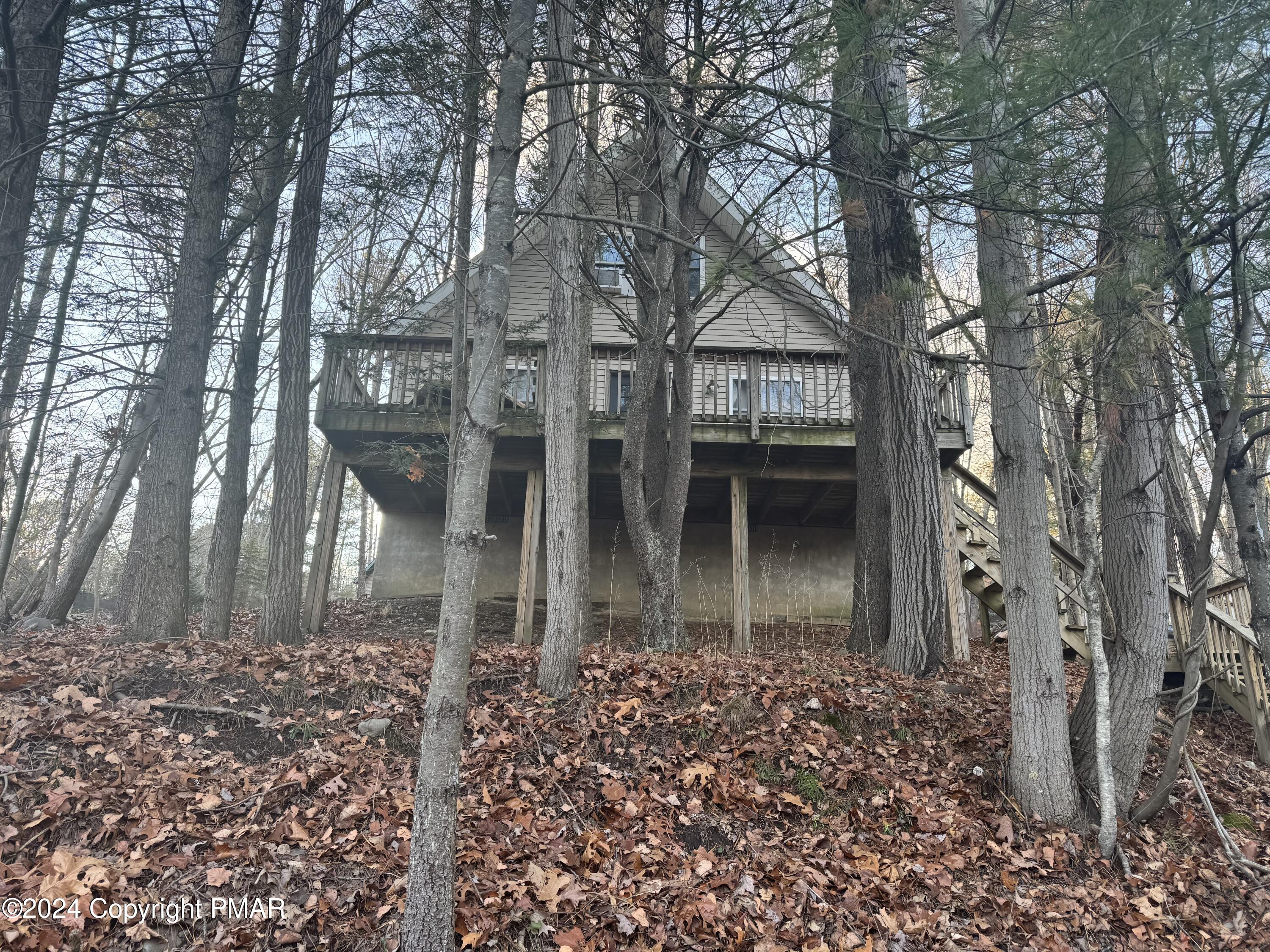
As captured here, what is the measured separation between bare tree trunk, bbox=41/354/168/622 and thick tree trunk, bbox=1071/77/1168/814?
10527 mm

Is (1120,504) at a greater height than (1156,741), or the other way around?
(1120,504)

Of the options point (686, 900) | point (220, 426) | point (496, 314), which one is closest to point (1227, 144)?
point (496, 314)

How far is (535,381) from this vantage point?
415 inches

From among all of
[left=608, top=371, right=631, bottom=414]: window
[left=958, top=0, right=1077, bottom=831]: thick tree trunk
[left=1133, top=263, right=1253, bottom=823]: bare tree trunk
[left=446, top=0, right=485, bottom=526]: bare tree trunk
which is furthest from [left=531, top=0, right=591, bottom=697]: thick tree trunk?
[left=608, top=371, right=631, bottom=414]: window

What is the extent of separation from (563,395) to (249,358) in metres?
5.51

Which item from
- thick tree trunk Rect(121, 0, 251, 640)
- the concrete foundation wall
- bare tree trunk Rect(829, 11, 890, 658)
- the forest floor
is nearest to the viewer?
the forest floor

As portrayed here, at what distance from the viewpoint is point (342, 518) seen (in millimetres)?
30266

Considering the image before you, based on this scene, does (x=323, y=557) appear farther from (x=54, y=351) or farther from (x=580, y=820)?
(x=580, y=820)

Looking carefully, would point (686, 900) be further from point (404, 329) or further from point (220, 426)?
point (220, 426)

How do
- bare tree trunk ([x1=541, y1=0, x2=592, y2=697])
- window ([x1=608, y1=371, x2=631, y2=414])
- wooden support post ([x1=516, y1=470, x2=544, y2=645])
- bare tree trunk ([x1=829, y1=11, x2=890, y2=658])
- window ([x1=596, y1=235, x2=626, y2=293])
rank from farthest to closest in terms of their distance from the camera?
Result: window ([x1=596, y1=235, x2=626, y2=293])
window ([x1=608, y1=371, x2=631, y2=414])
wooden support post ([x1=516, y1=470, x2=544, y2=645])
bare tree trunk ([x1=829, y1=11, x2=890, y2=658])
bare tree trunk ([x1=541, y1=0, x2=592, y2=697])

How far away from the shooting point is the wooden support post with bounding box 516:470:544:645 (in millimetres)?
9352

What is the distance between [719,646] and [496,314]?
726cm

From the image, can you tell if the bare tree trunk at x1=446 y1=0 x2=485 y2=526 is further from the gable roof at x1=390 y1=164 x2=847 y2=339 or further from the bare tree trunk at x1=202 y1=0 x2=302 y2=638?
the bare tree trunk at x1=202 y1=0 x2=302 y2=638

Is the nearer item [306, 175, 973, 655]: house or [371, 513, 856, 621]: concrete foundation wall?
[306, 175, 973, 655]: house
